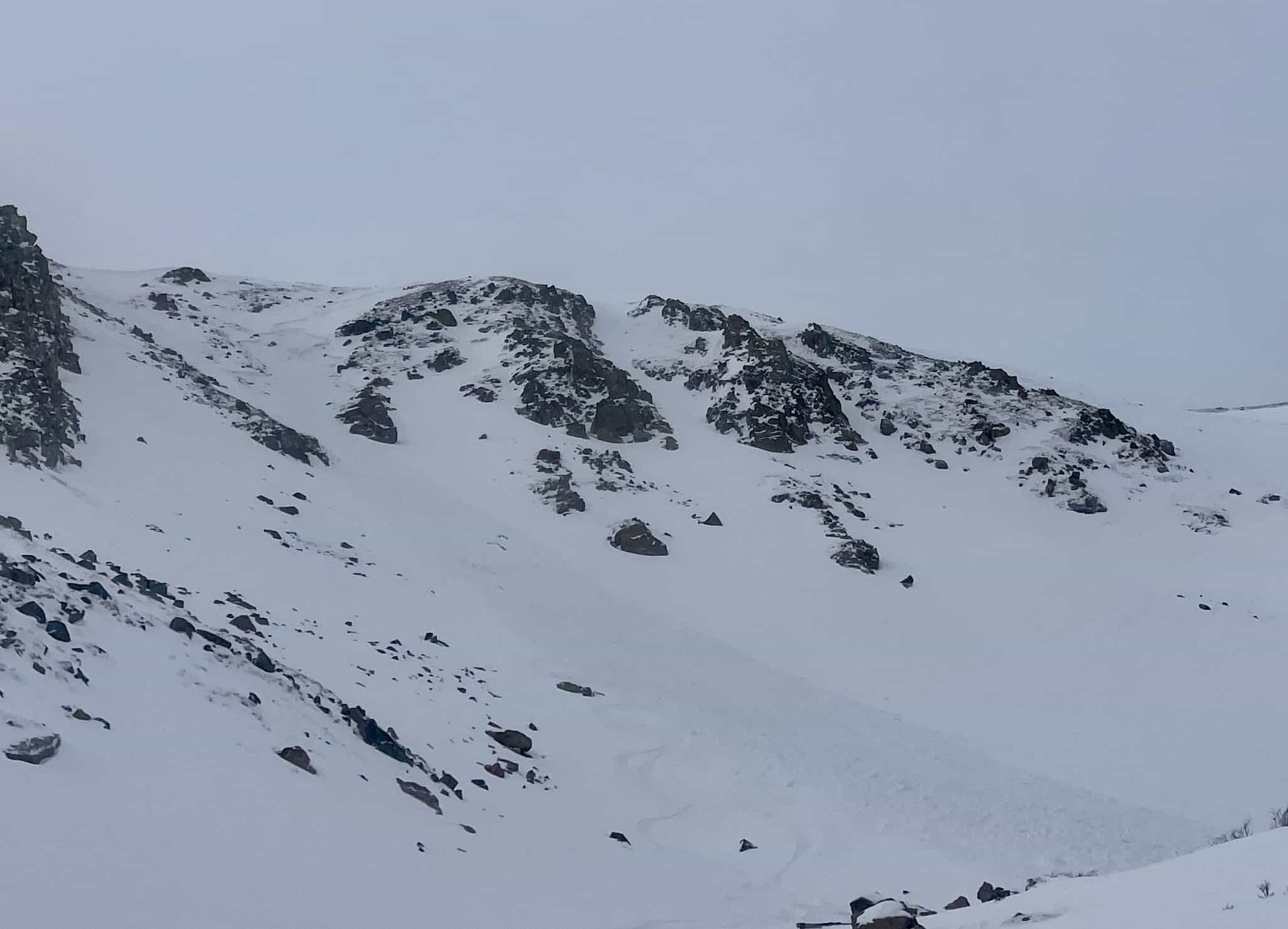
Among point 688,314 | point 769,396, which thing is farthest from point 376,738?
point 688,314

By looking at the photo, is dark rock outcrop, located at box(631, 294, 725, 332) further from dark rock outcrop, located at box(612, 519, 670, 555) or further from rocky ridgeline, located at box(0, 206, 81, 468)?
rocky ridgeline, located at box(0, 206, 81, 468)

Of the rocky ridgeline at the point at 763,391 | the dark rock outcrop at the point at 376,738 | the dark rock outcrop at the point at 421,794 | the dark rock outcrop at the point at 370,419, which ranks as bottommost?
the dark rock outcrop at the point at 421,794

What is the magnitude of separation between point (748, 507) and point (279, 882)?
117 feet

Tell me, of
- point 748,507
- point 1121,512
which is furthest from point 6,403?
point 1121,512

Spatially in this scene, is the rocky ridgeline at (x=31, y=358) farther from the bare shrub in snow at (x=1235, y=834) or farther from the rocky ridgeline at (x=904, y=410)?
the rocky ridgeline at (x=904, y=410)

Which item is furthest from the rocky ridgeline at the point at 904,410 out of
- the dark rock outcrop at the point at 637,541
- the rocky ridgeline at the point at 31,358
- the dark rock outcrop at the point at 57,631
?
the dark rock outcrop at the point at 57,631

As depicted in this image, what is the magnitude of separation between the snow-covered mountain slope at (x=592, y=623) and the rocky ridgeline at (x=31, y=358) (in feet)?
0.63

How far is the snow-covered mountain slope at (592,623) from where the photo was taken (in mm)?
11289

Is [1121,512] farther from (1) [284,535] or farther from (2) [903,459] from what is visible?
(1) [284,535]

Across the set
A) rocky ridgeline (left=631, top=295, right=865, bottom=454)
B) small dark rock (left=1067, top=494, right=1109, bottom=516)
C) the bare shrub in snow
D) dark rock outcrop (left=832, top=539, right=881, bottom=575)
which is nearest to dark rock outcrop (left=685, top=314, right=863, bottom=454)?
rocky ridgeline (left=631, top=295, right=865, bottom=454)

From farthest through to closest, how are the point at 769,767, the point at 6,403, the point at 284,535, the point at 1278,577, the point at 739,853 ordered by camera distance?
the point at 1278,577 → the point at 284,535 → the point at 6,403 → the point at 769,767 → the point at 739,853

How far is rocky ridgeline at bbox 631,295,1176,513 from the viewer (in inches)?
2028

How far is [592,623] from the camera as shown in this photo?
103 ft

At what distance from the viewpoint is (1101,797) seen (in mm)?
23344
